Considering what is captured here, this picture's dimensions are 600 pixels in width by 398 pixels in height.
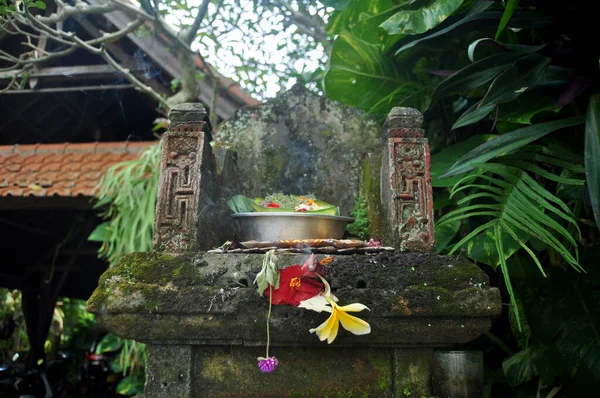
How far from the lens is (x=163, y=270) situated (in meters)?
1.57

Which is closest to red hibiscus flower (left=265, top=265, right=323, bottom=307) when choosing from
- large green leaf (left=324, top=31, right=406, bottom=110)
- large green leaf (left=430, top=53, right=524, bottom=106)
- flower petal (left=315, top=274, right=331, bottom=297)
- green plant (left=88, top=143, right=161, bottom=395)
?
flower petal (left=315, top=274, right=331, bottom=297)

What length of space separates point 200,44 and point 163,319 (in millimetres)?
3839

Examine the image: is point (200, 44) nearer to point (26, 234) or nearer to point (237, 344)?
point (26, 234)

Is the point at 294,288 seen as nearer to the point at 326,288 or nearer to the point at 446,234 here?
the point at 326,288

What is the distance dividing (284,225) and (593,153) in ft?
3.65

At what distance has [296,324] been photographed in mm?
1505

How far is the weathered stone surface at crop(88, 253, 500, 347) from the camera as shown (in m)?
1.51

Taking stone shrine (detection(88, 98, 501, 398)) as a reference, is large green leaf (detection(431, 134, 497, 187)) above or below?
above

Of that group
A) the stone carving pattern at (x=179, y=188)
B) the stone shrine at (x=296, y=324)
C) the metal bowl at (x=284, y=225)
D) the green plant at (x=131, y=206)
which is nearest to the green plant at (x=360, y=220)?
the metal bowl at (x=284, y=225)

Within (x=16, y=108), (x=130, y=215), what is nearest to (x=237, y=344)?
(x=130, y=215)

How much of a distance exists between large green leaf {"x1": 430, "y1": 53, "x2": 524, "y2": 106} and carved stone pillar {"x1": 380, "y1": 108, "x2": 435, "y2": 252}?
21 cm

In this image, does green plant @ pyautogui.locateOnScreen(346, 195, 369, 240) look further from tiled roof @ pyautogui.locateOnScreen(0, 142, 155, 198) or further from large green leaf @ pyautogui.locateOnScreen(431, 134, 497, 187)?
tiled roof @ pyautogui.locateOnScreen(0, 142, 155, 198)

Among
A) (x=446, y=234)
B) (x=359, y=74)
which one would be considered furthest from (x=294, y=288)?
(x=359, y=74)

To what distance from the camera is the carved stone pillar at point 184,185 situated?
5.63ft
